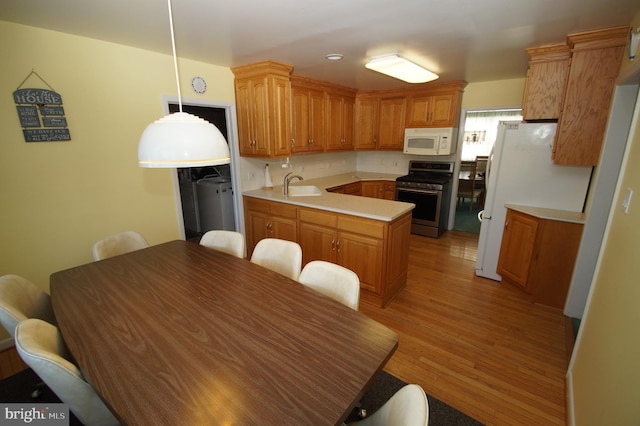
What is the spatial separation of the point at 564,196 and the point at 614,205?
122 centimetres

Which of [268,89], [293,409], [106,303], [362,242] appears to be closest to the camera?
[293,409]

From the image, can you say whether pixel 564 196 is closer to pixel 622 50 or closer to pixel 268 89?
pixel 622 50

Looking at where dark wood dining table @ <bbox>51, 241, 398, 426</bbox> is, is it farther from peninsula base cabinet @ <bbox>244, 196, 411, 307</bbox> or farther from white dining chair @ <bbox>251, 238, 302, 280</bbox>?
peninsula base cabinet @ <bbox>244, 196, 411, 307</bbox>

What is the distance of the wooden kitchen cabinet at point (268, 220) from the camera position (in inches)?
124

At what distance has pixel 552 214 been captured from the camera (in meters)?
2.55

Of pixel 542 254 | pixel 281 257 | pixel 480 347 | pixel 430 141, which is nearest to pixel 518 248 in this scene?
pixel 542 254

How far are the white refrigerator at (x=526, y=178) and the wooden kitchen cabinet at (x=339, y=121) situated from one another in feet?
7.14

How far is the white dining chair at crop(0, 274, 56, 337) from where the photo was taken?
128 centimetres

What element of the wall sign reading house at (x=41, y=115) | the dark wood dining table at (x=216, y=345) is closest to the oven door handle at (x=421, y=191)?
the dark wood dining table at (x=216, y=345)

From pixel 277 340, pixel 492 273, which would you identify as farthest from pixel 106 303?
pixel 492 273

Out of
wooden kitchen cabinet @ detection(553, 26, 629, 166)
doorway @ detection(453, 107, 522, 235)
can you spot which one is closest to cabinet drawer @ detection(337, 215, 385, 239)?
wooden kitchen cabinet @ detection(553, 26, 629, 166)

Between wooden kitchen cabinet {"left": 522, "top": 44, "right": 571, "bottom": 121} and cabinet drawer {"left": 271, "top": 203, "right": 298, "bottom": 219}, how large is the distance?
2.42 meters

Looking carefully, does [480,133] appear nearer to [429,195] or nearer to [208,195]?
[429,195]

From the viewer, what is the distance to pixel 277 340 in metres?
1.16
